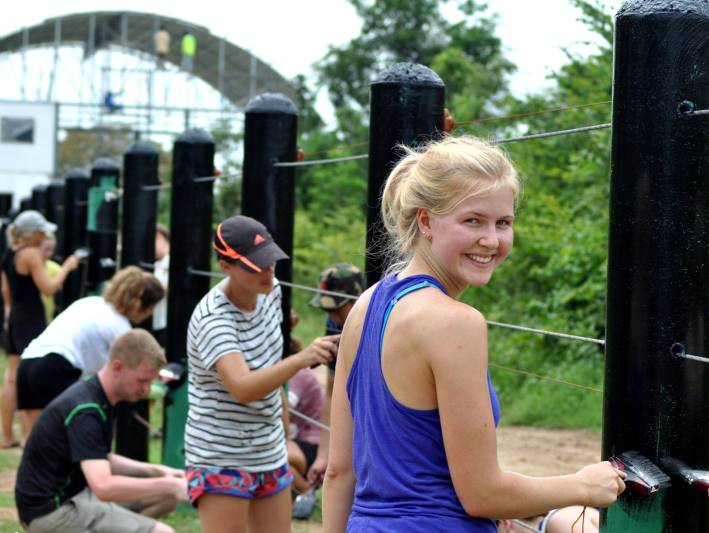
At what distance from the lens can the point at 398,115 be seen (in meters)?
3.67

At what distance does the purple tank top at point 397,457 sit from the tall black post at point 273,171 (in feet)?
8.47

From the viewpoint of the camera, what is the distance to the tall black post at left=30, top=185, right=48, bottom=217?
1420cm

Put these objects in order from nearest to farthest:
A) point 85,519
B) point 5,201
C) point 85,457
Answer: point 85,457 < point 85,519 < point 5,201

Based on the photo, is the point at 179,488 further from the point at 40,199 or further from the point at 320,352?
the point at 40,199

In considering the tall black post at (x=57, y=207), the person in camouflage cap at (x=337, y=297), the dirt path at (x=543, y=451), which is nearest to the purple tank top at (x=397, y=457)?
the person in camouflage cap at (x=337, y=297)

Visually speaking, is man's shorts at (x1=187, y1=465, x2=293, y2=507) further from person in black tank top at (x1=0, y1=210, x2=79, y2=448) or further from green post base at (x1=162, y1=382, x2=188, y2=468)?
person in black tank top at (x1=0, y1=210, x2=79, y2=448)

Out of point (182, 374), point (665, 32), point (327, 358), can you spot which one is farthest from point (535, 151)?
point (665, 32)

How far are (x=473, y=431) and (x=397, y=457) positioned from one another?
0.18m

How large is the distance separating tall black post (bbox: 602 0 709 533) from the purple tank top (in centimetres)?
40

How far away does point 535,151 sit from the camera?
1389 centimetres

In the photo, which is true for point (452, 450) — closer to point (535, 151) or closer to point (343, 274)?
point (343, 274)

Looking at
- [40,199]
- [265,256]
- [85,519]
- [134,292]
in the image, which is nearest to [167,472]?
[85,519]

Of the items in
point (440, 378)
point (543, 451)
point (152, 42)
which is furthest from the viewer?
point (152, 42)

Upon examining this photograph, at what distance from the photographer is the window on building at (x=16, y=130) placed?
142ft
